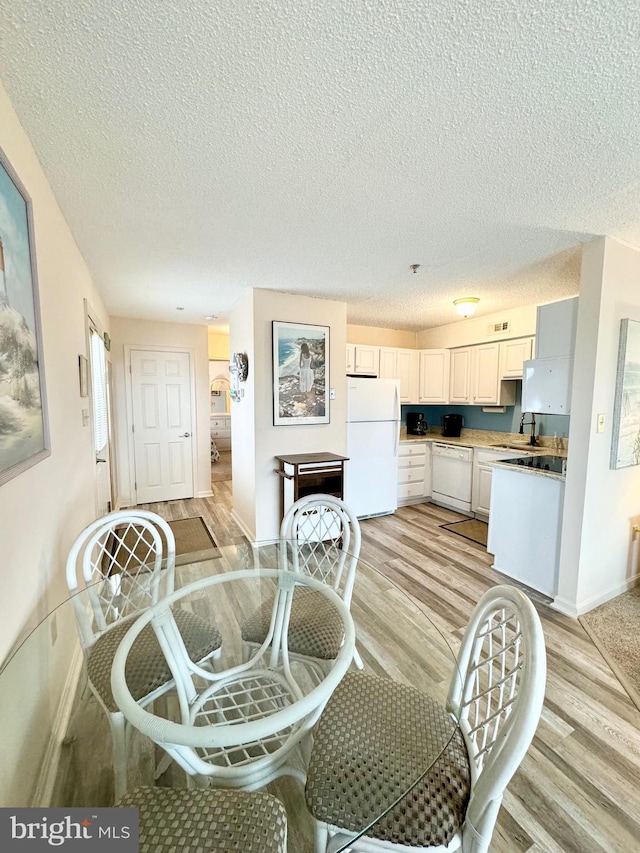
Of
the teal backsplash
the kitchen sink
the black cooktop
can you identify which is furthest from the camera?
the teal backsplash

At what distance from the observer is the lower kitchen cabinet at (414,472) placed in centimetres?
453

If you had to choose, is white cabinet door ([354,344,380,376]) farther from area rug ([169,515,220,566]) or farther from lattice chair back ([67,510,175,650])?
lattice chair back ([67,510,175,650])

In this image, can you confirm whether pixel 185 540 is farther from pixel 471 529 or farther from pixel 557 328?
pixel 557 328

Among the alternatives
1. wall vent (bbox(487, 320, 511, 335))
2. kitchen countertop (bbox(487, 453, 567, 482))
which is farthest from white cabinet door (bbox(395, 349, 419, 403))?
kitchen countertop (bbox(487, 453, 567, 482))

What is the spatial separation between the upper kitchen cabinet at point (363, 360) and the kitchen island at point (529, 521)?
2.03 meters

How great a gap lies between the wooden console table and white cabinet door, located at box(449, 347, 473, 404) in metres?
2.13

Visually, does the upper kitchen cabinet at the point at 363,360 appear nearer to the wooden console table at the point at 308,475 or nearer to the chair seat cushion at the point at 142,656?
the wooden console table at the point at 308,475

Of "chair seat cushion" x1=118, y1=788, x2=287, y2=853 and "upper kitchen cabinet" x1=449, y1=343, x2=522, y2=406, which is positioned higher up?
"upper kitchen cabinet" x1=449, y1=343, x2=522, y2=406

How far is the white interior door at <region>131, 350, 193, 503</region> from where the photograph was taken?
15.0ft

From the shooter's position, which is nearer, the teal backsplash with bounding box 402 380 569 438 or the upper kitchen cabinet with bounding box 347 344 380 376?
the teal backsplash with bounding box 402 380 569 438

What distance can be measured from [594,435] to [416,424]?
2.93 m

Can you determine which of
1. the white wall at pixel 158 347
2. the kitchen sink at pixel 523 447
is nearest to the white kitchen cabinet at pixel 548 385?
the kitchen sink at pixel 523 447

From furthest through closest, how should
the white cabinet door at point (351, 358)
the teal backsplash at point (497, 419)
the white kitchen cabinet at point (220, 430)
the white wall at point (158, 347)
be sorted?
the white kitchen cabinet at point (220, 430)
the white wall at point (158, 347)
the white cabinet door at point (351, 358)
the teal backsplash at point (497, 419)

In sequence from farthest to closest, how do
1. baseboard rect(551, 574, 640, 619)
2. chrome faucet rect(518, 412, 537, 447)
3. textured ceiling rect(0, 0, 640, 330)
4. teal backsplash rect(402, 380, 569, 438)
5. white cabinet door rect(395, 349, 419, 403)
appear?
white cabinet door rect(395, 349, 419, 403)
chrome faucet rect(518, 412, 537, 447)
teal backsplash rect(402, 380, 569, 438)
baseboard rect(551, 574, 640, 619)
textured ceiling rect(0, 0, 640, 330)
